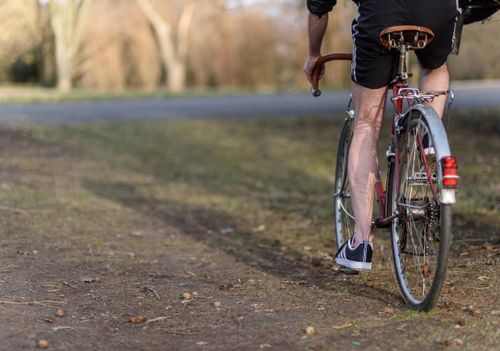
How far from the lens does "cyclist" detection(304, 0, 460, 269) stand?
11.5 ft

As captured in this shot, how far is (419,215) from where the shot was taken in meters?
3.50

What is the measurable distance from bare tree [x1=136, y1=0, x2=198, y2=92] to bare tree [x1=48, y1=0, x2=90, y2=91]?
8.84ft

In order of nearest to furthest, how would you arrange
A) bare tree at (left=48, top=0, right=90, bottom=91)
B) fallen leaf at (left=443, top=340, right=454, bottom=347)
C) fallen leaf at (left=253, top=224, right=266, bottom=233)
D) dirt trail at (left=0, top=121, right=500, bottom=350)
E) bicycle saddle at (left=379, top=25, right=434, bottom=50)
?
fallen leaf at (left=443, top=340, right=454, bottom=347)
dirt trail at (left=0, top=121, right=500, bottom=350)
bicycle saddle at (left=379, top=25, right=434, bottom=50)
fallen leaf at (left=253, top=224, right=266, bottom=233)
bare tree at (left=48, top=0, right=90, bottom=91)

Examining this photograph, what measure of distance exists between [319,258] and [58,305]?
1.82 metres

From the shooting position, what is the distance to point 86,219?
6.33m

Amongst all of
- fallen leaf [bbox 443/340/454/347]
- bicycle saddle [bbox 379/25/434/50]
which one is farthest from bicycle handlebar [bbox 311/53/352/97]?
fallen leaf [bbox 443/340/454/347]

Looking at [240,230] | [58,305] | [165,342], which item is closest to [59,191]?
[240,230]

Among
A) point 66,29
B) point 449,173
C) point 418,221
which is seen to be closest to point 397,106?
point 418,221

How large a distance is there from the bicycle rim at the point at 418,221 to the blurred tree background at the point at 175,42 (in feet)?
80.8

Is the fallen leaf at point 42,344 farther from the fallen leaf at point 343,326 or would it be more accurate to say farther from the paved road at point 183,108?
Answer: the paved road at point 183,108

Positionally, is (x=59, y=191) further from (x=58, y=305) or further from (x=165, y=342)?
(x=165, y=342)

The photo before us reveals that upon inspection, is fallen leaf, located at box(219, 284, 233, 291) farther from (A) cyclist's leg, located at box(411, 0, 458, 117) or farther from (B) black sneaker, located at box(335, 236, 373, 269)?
(A) cyclist's leg, located at box(411, 0, 458, 117)

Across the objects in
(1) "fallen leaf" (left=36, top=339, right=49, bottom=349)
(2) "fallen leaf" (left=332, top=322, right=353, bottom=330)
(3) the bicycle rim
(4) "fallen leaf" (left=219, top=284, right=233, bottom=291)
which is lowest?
(4) "fallen leaf" (left=219, top=284, right=233, bottom=291)

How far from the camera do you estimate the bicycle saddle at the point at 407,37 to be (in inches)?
136
